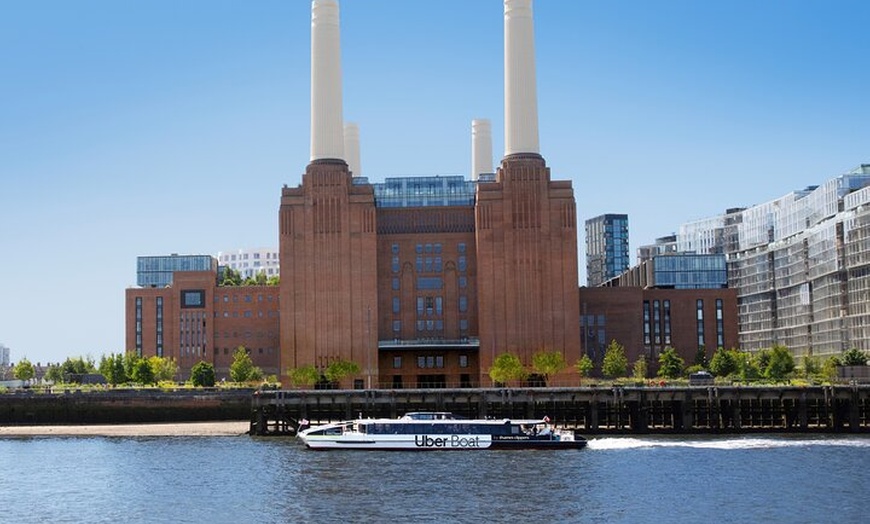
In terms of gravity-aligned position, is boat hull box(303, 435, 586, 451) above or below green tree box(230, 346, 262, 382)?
below

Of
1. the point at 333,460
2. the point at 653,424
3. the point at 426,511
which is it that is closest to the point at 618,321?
the point at 653,424

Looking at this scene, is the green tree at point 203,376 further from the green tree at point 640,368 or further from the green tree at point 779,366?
the green tree at point 779,366

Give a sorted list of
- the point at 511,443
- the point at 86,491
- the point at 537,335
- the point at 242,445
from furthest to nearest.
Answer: the point at 537,335 → the point at 242,445 → the point at 511,443 → the point at 86,491

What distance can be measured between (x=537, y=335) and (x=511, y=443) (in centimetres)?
5983

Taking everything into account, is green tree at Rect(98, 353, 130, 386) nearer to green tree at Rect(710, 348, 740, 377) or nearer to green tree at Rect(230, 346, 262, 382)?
green tree at Rect(230, 346, 262, 382)

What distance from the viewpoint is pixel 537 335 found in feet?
540

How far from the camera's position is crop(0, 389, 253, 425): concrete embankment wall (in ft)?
481

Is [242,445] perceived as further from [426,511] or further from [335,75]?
[335,75]

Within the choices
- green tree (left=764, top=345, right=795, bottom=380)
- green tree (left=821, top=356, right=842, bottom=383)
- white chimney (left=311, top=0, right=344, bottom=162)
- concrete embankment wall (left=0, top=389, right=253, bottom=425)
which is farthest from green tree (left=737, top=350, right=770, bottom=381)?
concrete embankment wall (left=0, top=389, right=253, bottom=425)

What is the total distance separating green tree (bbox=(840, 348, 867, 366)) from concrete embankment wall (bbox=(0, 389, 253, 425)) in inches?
3146

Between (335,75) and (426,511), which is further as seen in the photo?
(335,75)

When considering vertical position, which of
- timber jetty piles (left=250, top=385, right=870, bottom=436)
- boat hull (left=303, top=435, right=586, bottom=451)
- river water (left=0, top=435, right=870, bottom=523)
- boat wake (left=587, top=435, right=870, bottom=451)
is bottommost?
river water (left=0, top=435, right=870, bottom=523)

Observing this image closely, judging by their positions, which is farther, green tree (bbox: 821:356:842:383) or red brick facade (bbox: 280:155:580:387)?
red brick facade (bbox: 280:155:580:387)

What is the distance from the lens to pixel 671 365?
17988 centimetres
